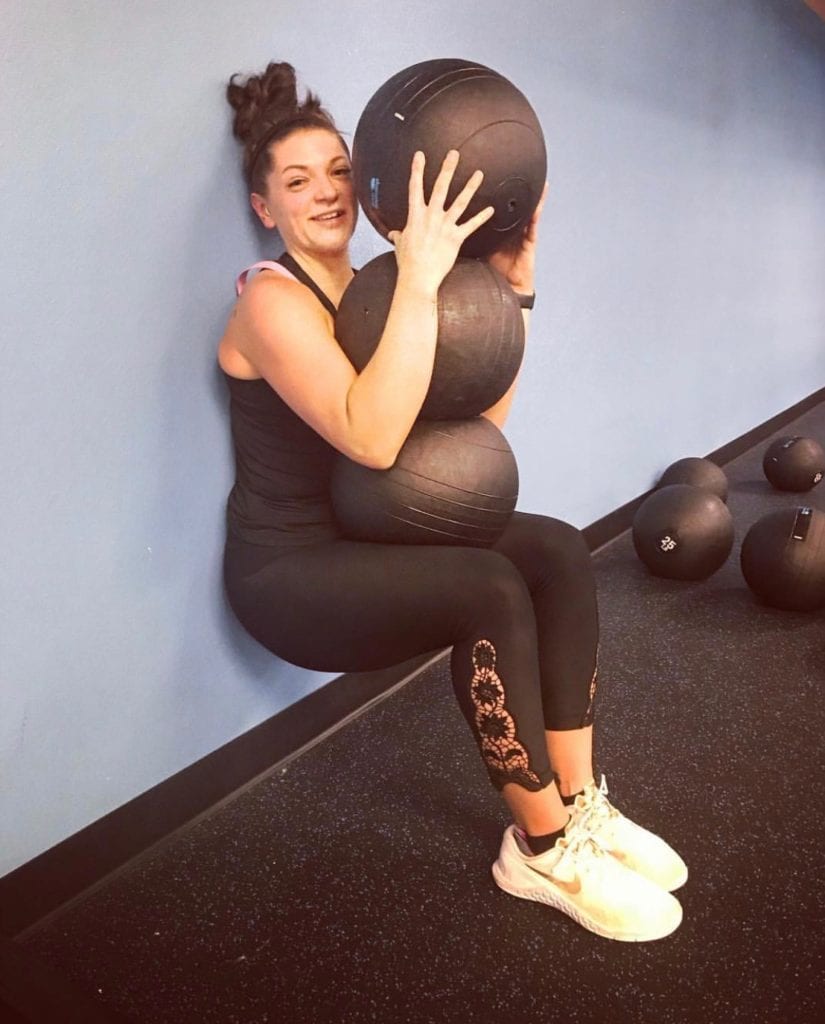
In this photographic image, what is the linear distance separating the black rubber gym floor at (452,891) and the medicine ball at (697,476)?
0.97m

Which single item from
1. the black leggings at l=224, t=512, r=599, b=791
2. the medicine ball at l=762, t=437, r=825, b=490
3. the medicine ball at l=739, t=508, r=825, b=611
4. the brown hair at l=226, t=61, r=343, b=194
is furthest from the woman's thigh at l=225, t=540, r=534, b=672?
the medicine ball at l=762, t=437, r=825, b=490

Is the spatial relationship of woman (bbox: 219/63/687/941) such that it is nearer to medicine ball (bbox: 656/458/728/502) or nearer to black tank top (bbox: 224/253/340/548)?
black tank top (bbox: 224/253/340/548)

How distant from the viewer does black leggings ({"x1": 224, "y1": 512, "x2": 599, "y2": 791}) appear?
1234 millimetres

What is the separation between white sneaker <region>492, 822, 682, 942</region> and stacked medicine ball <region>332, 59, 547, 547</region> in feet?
1.50

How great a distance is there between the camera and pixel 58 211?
47.7 inches

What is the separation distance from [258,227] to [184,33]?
0.99 feet

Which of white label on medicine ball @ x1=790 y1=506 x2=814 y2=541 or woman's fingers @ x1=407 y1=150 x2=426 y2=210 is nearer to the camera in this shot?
woman's fingers @ x1=407 y1=150 x2=426 y2=210

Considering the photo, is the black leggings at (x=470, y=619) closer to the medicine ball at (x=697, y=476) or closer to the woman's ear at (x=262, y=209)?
the woman's ear at (x=262, y=209)

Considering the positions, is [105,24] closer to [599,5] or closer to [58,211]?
[58,211]

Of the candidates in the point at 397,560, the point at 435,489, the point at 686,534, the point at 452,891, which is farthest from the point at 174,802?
the point at 686,534

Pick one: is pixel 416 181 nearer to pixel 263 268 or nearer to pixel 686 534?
pixel 263 268

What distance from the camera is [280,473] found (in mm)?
1430

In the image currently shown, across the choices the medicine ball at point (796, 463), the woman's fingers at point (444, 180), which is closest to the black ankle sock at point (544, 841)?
the woman's fingers at point (444, 180)

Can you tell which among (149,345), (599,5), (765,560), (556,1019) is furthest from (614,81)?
(556,1019)
